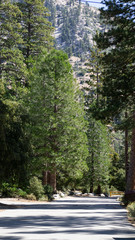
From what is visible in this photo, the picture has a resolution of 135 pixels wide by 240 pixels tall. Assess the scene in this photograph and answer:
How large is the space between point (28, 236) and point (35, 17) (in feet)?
123

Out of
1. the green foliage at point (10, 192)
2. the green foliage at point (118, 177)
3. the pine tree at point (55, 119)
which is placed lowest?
the green foliage at point (118, 177)

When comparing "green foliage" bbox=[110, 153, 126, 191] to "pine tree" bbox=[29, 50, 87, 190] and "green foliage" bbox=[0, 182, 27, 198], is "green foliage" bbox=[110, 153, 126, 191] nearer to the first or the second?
"pine tree" bbox=[29, 50, 87, 190]

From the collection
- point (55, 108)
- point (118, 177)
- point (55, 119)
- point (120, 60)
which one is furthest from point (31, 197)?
point (118, 177)

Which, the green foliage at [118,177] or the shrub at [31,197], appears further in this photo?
the green foliage at [118,177]

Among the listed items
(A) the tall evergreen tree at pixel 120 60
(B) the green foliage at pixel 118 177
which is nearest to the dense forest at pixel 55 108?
(A) the tall evergreen tree at pixel 120 60

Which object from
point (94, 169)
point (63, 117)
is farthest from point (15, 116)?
point (94, 169)

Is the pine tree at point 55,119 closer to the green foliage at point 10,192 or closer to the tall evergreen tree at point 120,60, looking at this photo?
the green foliage at point 10,192

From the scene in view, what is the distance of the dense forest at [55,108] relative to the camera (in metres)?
18.2

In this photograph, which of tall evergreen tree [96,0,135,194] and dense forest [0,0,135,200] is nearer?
dense forest [0,0,135,200]

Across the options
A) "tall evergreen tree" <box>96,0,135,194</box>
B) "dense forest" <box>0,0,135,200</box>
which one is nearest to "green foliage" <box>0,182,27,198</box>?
"dense forest" <box>0,0,135,200</box>

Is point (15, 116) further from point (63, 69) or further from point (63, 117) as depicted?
point (63, 69)

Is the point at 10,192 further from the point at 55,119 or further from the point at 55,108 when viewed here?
the point at 55,108

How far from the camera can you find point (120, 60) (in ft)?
64.6

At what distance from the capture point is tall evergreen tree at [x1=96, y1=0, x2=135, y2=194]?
63.1 feet
